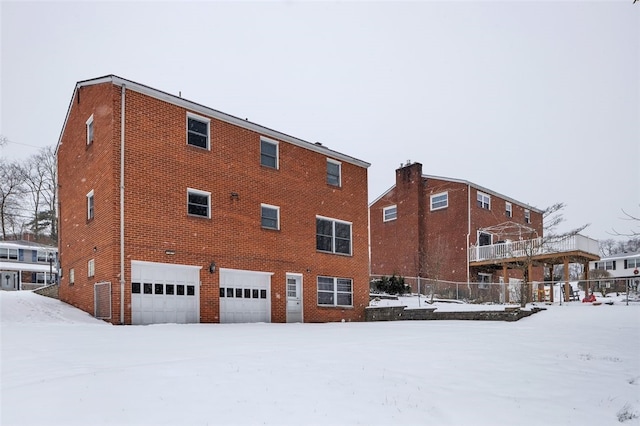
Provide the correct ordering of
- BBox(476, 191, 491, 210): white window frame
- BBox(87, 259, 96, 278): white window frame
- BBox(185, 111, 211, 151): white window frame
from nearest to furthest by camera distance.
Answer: BBox(87, 259, 96, 278): white window frame < BBox(185, 111, 211, 151): white window frame < BBox(476, 191, 491, 210): white window frame

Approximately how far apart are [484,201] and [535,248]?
24.5 ft

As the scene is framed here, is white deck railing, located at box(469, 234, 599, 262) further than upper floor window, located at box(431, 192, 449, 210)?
No

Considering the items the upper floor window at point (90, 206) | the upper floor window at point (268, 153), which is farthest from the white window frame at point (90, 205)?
the upper floor window at point (268, 153)

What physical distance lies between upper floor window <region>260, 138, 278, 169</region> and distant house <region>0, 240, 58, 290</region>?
27.7m

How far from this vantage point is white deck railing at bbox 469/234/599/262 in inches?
1118

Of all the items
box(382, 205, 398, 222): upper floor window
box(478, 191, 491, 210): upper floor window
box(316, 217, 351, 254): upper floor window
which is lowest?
box(316, 217, 351, 254): upper floor window

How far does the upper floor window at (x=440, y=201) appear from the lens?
35.2 meters

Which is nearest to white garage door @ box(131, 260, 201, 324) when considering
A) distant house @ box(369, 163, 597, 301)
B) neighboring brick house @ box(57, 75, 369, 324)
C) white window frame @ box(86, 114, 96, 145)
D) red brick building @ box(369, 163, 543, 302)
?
neighboring brick house @ box(57, 75, 369, 324)

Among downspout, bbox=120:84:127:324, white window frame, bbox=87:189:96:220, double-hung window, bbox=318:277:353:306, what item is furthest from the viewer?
double-hung window, bbox=318:277:353:306

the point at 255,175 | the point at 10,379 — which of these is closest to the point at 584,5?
the point at 255,175

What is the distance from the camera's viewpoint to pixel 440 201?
3566 centimetres

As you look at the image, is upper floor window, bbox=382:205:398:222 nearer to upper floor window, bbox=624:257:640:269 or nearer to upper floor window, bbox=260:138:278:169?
upper floor window, bbox=260:138:278:169

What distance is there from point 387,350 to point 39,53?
132 m

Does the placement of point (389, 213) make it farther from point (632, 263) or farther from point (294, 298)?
point (632, 263)
